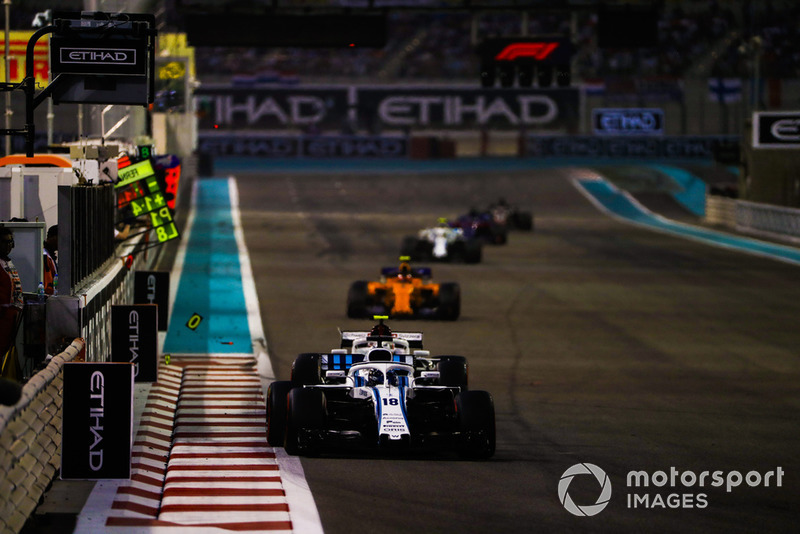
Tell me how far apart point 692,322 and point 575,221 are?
28952mm

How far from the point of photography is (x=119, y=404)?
10.8 m

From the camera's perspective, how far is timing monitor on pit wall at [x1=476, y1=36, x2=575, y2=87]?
30.8 m

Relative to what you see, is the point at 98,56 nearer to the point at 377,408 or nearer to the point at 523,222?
the point at 377,408

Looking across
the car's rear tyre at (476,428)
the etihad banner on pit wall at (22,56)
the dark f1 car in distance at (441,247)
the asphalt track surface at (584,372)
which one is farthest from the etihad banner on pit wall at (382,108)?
the car's rear tyre at (476,428)

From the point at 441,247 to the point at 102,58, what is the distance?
19456 millimetres

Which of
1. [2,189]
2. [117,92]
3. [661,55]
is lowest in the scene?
[2,189]

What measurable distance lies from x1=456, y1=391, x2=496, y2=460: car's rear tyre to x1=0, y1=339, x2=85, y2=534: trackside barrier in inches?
138

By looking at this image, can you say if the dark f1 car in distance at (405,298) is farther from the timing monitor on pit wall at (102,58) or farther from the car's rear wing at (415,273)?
the timing monitor on pit wall at (102,58)

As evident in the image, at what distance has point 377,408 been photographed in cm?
1220

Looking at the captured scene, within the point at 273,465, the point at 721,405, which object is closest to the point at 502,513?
the point at 273,465

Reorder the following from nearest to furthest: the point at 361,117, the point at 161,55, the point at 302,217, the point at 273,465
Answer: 1. the point at 273,465
2. the point at 161,55
3. the point at 302,217
4. the point at 361,117

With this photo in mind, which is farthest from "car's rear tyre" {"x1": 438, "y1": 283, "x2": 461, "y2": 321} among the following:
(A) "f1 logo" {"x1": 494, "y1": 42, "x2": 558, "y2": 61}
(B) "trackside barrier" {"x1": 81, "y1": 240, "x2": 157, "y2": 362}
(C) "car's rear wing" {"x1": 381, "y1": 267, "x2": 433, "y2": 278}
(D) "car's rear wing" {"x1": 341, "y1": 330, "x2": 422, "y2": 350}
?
(A) "f1 logo" {"x1": 494, "y1": 42, "x2": 558, "y2": 61}

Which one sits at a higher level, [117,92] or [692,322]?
[117,92]

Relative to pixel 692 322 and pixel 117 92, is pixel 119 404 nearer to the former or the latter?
pixel 117 92
